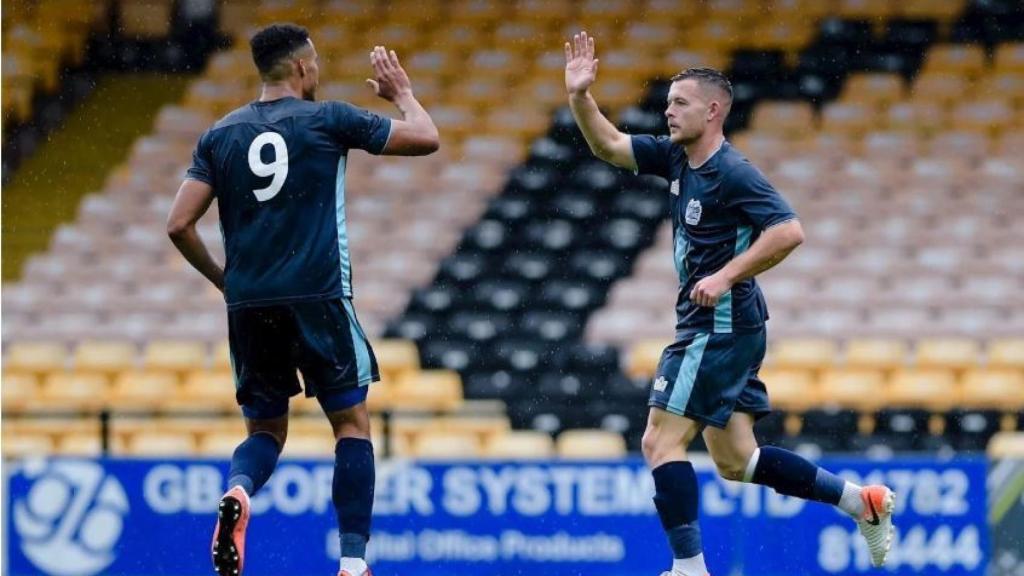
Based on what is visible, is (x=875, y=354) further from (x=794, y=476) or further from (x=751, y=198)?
(x=751, y=198)

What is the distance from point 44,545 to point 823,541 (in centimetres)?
401

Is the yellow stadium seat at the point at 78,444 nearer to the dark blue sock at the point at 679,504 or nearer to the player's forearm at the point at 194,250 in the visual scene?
the player's forearm at the point at 194,250

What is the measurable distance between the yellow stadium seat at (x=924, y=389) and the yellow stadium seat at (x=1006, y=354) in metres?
0.32

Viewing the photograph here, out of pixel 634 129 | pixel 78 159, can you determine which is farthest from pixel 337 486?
pixel 78 159

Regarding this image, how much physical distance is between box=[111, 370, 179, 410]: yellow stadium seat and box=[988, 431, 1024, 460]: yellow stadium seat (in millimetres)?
5355

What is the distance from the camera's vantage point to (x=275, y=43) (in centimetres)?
560

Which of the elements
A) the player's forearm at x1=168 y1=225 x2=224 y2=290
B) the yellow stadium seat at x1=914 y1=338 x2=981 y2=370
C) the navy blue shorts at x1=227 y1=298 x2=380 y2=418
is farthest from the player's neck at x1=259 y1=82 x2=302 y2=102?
the yellow stadium seat at x1=914 y1=338 x2=981 y2=370

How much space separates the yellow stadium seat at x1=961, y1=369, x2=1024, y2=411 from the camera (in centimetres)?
1112

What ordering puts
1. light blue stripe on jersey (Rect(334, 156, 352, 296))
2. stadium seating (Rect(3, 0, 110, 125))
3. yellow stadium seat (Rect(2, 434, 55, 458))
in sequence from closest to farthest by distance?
light blue stripe on jersey (Rect(334, 156, 352, 296)), yellow stadium seat (Rect(2, 434, 55, 458)), stadium seating (Rect(3, 0, 110, 125))

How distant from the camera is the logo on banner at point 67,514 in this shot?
29.8 ft

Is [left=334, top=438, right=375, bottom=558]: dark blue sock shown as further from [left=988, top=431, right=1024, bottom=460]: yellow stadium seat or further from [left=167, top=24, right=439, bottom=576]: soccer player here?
[left=988, top=431, right=1024, bottom=460]: yellow stadium seat

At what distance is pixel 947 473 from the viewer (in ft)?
28.7

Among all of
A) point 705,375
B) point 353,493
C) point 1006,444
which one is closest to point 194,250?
point 353,493

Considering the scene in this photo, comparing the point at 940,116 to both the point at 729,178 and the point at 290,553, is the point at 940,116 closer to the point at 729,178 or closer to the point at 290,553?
the point at 290,553
